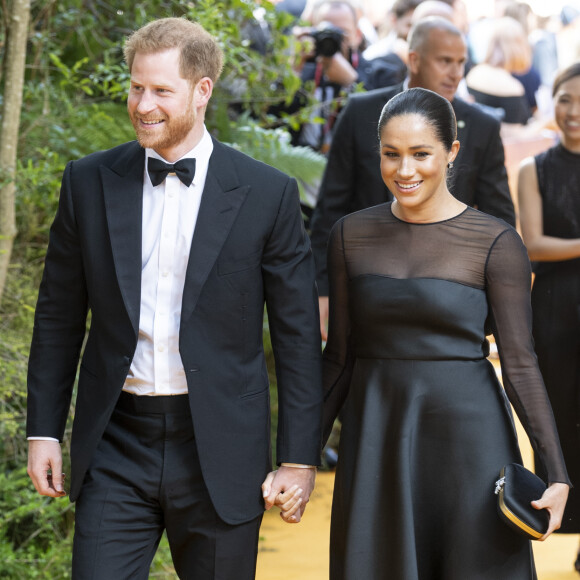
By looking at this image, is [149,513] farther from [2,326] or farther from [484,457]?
[2,326]

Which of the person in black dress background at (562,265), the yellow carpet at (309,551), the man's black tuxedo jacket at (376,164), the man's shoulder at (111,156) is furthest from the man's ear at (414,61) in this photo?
the yellow carpet at (309,551)

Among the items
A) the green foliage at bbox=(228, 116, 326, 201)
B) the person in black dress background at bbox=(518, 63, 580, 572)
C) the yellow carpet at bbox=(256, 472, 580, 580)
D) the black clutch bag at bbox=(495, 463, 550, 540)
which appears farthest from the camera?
the green foliage at bbox=(228, 116, 326, 201)

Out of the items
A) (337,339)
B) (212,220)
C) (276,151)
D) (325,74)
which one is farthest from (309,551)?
(325,74)

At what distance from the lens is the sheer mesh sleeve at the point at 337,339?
113 inches

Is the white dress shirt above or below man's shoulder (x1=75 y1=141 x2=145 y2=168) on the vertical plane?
below

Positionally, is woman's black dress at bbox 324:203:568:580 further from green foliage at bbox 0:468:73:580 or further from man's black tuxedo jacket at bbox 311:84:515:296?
green foliage at bbox 0:468:73:580

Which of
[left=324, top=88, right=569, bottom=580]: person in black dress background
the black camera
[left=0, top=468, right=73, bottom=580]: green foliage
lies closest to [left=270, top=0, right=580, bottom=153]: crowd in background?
the black camera

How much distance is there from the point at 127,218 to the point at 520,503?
4.01 ft

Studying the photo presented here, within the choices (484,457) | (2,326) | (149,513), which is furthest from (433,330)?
(2,326)

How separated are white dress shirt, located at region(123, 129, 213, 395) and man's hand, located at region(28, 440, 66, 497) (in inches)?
12.6

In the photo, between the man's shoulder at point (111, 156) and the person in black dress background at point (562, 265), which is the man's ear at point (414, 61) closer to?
the person in black dress background at point (562, 265)

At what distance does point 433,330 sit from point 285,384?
0.42 m

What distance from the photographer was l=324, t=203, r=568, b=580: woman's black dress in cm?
268

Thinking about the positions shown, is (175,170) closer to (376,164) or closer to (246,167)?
(246,167)
